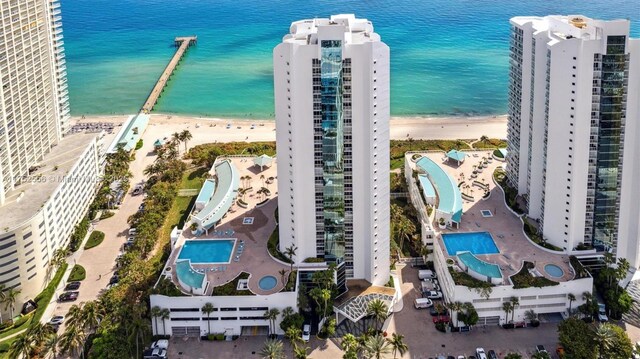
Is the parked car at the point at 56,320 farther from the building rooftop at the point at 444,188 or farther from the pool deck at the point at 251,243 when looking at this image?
the building rooftop at the point at 444,188

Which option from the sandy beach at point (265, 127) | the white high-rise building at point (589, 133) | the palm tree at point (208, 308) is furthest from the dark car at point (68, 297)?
the white high-rise building at point (589, 133)

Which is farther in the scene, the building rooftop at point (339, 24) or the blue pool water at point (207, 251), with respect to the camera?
the blue pool water at point (207, 251)

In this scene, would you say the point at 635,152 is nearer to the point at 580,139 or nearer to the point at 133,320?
the point at 580,139

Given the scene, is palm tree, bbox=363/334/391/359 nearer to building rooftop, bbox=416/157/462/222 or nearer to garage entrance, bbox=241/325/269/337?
garage entrance, bbox=241/325/269/337

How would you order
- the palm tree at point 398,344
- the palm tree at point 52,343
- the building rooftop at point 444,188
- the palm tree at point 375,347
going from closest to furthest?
1. the palm tree at point 375,347
2. the palm tree at point 398,344
3. the palm tree at point 52,343
4. the building rooftop at point 444,188

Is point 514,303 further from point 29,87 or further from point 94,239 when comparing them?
point 29,87

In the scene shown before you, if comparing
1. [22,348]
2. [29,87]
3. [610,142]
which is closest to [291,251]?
[22,348]
